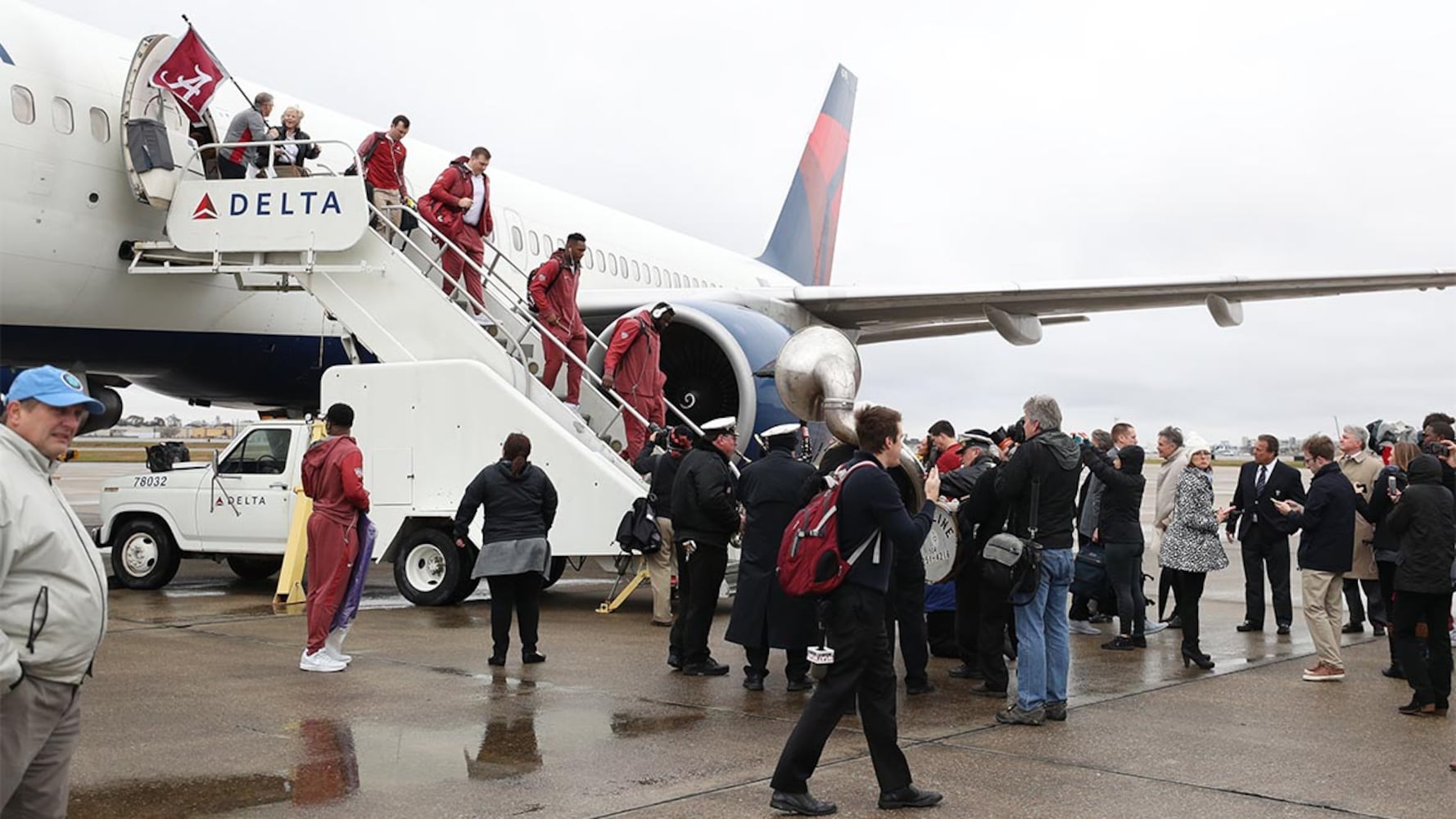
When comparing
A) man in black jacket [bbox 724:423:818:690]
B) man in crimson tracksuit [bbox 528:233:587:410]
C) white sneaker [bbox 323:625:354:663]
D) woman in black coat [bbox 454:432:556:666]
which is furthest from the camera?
man in crimson tracksuit [bbox 528:233:587:410]

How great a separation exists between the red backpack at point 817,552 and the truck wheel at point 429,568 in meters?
5.29

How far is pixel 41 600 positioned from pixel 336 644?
4264 millimetres

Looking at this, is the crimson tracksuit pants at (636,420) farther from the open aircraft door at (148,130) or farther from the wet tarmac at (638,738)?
the open aircraft door at (148,130)

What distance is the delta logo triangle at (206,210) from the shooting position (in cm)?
973

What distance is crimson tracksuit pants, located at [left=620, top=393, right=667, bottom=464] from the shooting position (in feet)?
34.3

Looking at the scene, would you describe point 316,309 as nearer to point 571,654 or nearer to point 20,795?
point 571,654

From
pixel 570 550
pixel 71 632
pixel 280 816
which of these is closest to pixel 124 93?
pixel 570 550

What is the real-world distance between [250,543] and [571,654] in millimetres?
3843

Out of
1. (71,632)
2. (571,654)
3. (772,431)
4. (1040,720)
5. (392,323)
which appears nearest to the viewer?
(71,632)

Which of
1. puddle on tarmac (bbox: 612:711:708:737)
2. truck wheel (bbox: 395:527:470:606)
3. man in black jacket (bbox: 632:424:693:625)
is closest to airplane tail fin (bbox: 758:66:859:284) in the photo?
man in black jacket (bbox: 632:424:693:625)

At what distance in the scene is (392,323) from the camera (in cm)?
1004

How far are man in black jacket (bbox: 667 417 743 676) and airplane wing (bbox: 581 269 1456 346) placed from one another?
17.5 feet

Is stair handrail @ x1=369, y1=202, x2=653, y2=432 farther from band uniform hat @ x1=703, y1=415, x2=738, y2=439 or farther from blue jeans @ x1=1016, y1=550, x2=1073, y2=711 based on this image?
blue jeans @ x1=1016, y1=550, x2=1073, y2=711

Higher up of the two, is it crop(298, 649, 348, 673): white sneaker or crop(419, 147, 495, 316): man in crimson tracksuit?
crop(419, 147, 495, 316): man in crimson tracksuit
